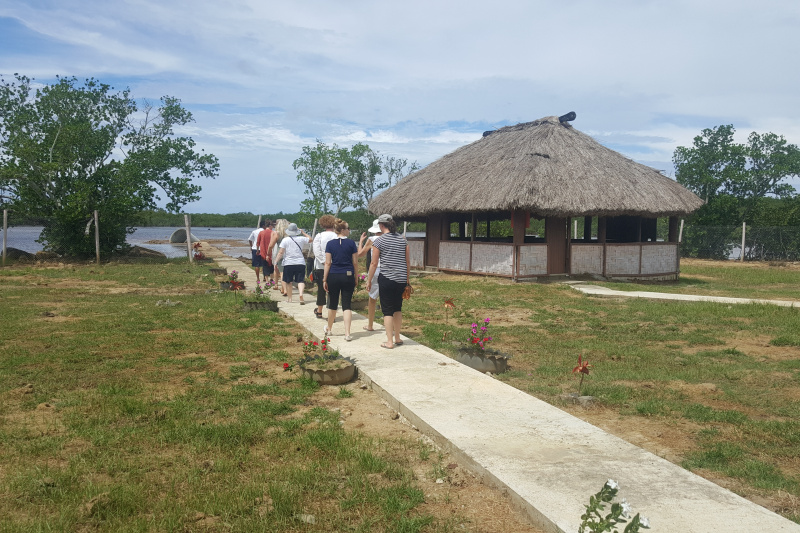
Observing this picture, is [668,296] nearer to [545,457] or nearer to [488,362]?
[488,362]

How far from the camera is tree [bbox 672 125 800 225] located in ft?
103

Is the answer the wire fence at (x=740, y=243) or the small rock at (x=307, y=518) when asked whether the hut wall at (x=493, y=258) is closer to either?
the wire fence at (x=740, y=243)

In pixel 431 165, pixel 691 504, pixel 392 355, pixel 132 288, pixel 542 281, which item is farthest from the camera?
pixel 431 165

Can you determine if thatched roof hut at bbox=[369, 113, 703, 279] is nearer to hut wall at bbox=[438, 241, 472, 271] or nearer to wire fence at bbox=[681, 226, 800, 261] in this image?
hut wall at bbox=[438, 241, 472, 271]

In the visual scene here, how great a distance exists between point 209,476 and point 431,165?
67.8 feet

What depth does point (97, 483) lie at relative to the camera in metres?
3.75

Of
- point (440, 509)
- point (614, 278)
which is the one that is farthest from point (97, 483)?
point (614, 278)

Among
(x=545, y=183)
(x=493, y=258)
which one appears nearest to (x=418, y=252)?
(x=493, y=258)

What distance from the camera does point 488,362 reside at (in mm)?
6891

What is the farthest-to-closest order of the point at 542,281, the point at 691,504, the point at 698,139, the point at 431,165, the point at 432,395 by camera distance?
the point at 698,139
the point at 431,165
the point at 542,281
the point at 432,395
the point at 691,504

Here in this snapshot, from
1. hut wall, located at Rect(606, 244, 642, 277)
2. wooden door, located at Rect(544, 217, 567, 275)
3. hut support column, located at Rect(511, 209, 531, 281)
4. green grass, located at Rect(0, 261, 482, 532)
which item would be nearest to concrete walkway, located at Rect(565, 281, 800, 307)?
hut support column, located at Rect(511, 209, 531, 281)

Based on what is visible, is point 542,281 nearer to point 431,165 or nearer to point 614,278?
point 614,278

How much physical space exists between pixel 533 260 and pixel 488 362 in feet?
37.9

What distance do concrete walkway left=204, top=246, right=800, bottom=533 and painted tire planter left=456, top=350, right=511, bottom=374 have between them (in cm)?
39
